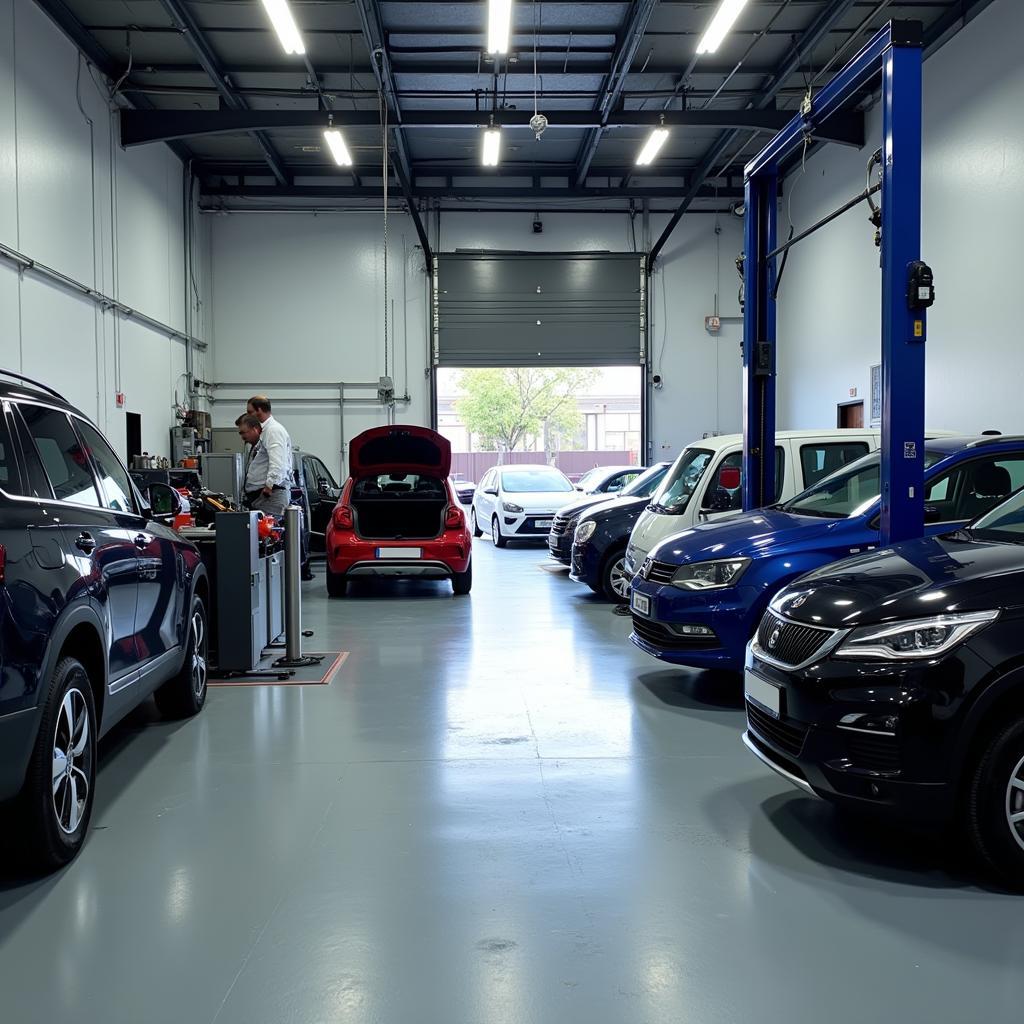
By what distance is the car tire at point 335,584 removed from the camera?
979cm

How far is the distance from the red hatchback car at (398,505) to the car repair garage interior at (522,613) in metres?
0.05

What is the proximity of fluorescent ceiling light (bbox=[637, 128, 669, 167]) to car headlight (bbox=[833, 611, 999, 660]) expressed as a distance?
11716 mm

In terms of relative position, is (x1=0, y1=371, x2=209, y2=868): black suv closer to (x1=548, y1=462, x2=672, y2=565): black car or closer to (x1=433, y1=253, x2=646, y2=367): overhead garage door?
(x1=548, y1=462, x2=672, y2=565): black car

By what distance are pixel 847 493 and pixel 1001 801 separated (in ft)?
9.54

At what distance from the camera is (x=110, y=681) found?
3588mm

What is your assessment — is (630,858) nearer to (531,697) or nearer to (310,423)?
(531,697)

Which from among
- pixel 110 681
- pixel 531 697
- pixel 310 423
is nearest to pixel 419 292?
pixel 310 423

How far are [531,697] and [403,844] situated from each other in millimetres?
2265

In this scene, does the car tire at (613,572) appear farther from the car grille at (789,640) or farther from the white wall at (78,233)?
the white wall at (78,233)

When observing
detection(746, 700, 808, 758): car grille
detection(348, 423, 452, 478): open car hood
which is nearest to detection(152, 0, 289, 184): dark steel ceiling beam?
detection(348, 423, 452, 478): open car hood

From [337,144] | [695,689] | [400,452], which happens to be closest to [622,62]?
[337,144]

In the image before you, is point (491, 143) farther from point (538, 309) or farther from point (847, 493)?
point (847, 493)

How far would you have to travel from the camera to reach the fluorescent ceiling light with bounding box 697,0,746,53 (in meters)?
9.62

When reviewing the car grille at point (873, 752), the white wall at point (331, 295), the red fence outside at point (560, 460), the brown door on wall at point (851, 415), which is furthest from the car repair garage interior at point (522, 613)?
the red fence outside at point (560, 460)
